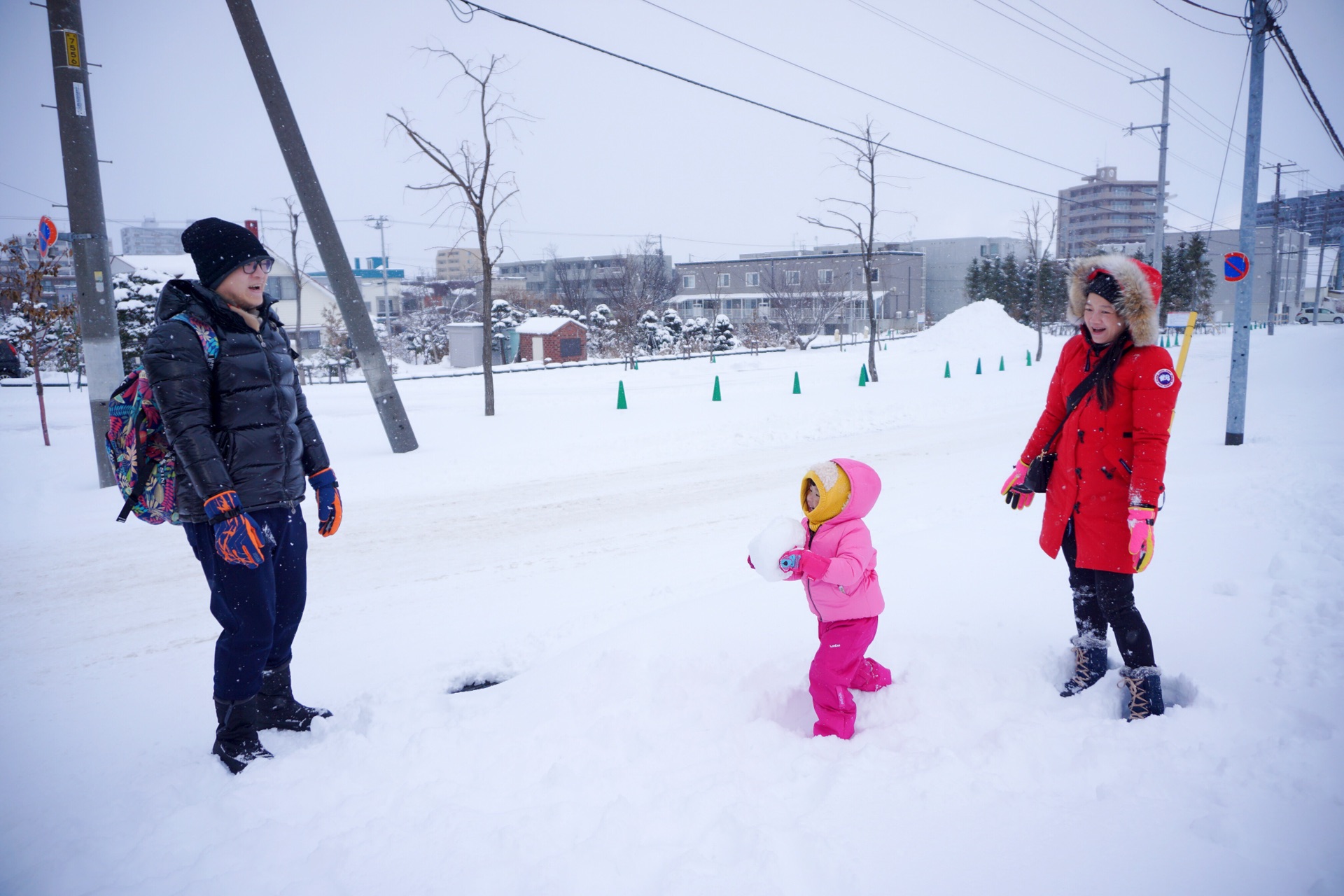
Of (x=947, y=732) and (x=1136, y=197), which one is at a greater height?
(x=1136, y=197)

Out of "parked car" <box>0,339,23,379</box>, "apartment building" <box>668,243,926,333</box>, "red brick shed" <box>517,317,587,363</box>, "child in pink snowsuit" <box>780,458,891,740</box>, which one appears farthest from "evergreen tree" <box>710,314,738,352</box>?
"child in pink snowsuit" <box>780,458,891,740</box>

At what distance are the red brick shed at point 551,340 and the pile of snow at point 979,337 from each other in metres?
19.0

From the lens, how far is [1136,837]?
6.87ft

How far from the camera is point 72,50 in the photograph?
7.44 m

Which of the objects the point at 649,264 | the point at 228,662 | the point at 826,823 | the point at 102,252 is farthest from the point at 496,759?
the point at 649,264

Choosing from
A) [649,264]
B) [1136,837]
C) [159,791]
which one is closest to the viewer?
[1136,837]

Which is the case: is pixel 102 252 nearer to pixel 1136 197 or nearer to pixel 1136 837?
pixel 1136 837

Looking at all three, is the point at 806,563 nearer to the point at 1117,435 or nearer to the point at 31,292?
the point at 1117,435

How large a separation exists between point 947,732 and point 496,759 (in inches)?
72.7

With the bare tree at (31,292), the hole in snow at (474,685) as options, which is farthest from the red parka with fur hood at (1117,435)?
the bare tree at (31,292)

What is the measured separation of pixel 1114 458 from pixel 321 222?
9.41 metres

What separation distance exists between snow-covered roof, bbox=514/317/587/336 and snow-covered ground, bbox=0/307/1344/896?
33079 mm

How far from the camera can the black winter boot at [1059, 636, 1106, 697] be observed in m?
3.02

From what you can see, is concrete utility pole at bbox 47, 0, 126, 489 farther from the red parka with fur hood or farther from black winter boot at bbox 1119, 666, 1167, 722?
black winter boot at bbox 1119, 666, 1167, 722
